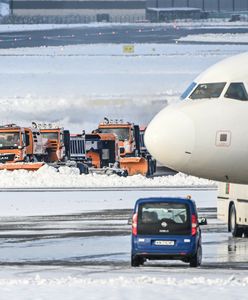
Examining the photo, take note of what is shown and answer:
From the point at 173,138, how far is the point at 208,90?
71.4 inches

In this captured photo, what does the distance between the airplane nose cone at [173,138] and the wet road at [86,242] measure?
2854mm

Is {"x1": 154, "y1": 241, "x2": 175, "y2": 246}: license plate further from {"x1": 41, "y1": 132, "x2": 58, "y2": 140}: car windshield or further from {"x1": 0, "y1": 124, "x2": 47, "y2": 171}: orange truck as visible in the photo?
{"x1": 41, "y1": 132, "x2": 58, "y2": 140}: car windshield

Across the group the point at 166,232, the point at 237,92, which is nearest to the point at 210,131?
the point at 237,92

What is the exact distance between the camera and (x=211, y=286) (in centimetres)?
2383

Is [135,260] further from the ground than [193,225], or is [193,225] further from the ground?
[193,225]

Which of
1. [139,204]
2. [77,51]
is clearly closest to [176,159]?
[139,204]

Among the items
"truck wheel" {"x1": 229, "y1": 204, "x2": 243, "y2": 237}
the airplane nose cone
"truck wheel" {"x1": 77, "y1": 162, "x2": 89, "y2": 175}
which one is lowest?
"truck wheel" {"x1": 77, "y1": 162, "x2": 89, "y2": 175}

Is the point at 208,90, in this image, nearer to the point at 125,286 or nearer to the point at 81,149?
the point at 125,286

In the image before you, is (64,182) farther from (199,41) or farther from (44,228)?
(199,41)

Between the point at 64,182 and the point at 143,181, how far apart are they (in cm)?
333

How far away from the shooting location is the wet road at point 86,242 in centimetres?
2983

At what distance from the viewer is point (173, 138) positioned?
2664cm

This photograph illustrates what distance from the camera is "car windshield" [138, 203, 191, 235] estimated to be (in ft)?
95.6

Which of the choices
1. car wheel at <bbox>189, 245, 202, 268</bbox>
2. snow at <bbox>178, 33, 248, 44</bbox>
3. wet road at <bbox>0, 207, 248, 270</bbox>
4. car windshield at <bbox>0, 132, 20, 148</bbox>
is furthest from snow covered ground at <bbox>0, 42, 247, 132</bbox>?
car wheel at <bbox>189, 245, 202, 268</bbox>
